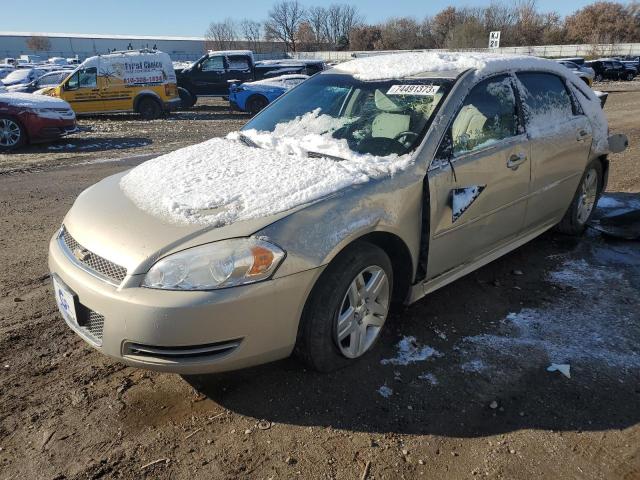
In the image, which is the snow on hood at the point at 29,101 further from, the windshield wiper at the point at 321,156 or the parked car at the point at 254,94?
the windshield wiper at the point at 321,156

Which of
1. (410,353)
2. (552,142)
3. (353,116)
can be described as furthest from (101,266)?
(552,142)

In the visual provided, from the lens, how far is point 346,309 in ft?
8.86

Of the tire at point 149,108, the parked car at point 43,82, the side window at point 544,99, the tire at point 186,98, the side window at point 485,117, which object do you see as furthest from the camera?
the parked car at point 43,82

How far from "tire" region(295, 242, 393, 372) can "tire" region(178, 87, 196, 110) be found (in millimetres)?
17861

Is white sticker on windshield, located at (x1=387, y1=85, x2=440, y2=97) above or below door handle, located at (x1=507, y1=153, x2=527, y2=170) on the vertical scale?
above

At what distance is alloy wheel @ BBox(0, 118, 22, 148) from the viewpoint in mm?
10211

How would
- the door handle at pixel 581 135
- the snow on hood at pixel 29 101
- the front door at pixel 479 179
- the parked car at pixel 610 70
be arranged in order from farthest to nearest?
the parked car at pixel 610 70 < the snow on hood at pixel 29 101 < the door handle at pixel 581 135 < the front door at pixel 479 179

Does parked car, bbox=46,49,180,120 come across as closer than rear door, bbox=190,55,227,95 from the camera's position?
Yes

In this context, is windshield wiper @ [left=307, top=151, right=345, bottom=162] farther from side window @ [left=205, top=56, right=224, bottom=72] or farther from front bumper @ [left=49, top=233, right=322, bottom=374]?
side window @ [left=205, top=56, right=224, bottom=72]

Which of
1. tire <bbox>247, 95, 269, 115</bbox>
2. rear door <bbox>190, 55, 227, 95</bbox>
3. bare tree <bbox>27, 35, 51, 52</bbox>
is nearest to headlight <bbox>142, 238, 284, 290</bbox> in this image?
tire <bbox>247, 95, 269, 115</bbox>

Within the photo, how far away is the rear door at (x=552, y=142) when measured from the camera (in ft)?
12.4

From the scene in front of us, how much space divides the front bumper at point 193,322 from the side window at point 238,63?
60.1 feet

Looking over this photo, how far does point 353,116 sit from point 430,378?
1779 millimetres

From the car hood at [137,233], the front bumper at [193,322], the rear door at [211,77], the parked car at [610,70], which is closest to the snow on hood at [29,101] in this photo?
the rear door at [211,77]
